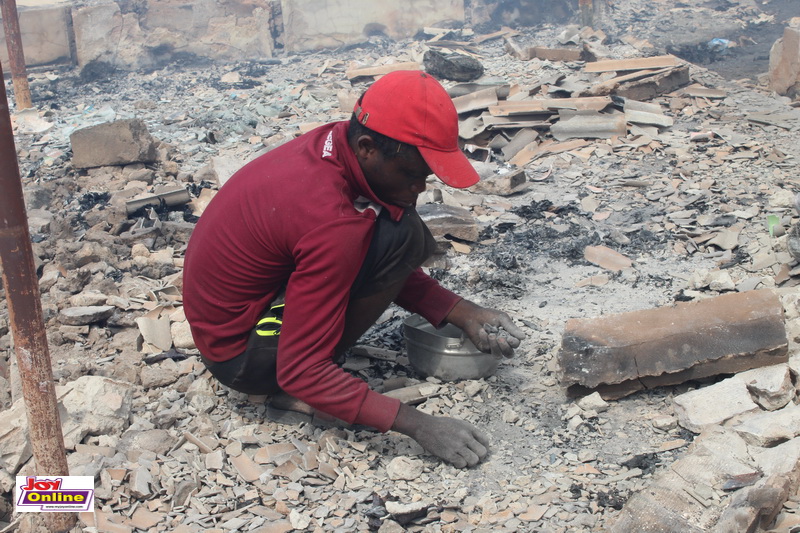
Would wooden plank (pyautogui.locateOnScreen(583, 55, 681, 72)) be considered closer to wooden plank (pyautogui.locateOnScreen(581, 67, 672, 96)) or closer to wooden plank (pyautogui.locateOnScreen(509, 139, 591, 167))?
wooden plank (pyautogui.locateOnScreen(581, 67, 672, 96))

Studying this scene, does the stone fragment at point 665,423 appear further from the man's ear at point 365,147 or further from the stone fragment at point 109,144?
the stone fragment at point 109,144

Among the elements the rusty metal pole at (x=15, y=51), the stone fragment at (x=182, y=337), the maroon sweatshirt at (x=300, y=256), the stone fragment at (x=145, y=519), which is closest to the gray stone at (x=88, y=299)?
the stone fragment at (x=182, y=337)

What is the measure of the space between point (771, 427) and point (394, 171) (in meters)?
2.02

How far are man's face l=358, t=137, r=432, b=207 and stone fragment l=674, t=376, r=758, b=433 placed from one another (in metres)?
1.68

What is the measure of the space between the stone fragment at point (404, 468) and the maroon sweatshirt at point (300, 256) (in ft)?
0.80

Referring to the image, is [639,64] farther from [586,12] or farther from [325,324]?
[325,324]

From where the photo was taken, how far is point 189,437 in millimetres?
3381

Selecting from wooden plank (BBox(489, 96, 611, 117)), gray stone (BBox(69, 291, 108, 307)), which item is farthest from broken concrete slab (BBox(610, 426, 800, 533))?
wooden plank (BBox(489, 96, 611, 117))

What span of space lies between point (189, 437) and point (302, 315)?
3.36ft

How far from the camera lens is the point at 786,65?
1023 centimetres

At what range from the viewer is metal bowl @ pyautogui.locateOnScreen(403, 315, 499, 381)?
3.77 metres

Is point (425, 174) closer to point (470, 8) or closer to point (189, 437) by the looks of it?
point (189, 437)

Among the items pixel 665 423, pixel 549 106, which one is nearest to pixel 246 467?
pixel 665 423

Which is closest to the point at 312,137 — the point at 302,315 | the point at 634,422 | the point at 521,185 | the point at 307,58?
the point at 302,315
